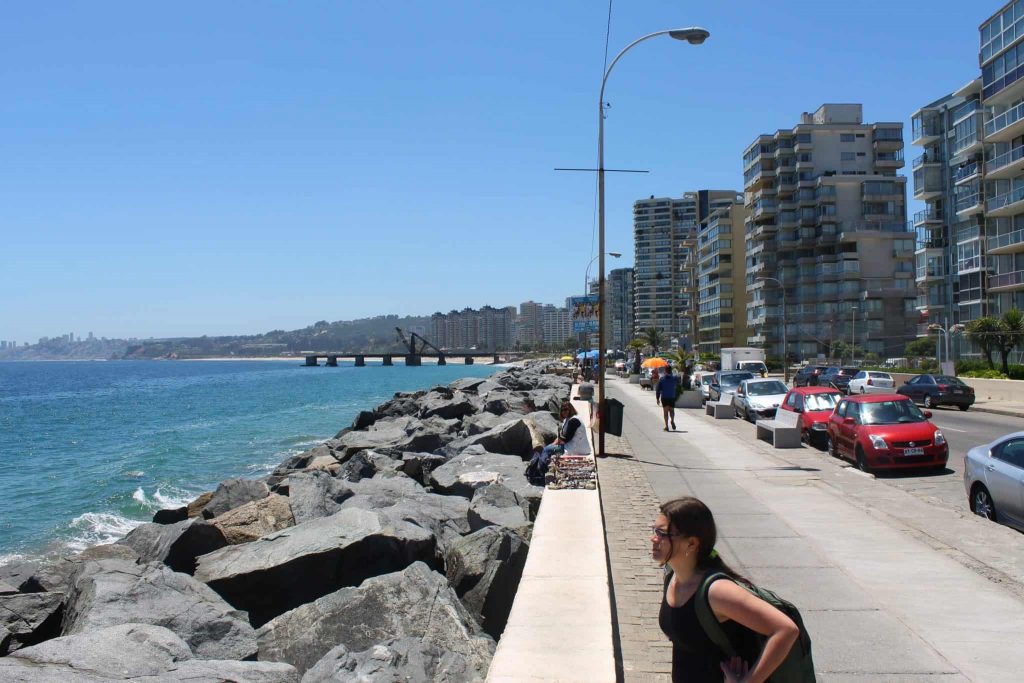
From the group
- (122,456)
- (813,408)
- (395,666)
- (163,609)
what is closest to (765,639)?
(395,666)

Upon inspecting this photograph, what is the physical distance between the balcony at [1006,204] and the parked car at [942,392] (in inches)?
764

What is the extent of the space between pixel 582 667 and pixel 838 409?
1515cm

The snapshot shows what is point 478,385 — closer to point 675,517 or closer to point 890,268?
point 890,268

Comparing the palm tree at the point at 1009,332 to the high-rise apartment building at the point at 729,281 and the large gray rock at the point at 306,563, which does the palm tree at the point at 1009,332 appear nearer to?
the large gray rock at the point at 306,563

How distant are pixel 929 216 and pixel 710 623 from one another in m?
79.8

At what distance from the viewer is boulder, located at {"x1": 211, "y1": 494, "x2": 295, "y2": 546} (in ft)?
38.9

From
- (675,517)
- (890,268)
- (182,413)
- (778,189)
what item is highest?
(778,189)

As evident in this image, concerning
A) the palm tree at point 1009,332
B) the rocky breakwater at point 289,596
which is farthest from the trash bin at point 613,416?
the palm tree at point 1009,332

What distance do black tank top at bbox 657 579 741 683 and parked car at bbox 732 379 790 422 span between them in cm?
2514

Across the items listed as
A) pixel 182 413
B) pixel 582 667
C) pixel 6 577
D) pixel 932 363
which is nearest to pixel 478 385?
pixel 182 413

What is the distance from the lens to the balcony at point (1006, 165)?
4912 centimetres

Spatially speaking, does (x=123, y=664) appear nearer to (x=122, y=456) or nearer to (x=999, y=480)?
(x=999, y=480)

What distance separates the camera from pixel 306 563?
930 cm

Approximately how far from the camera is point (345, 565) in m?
9.42
